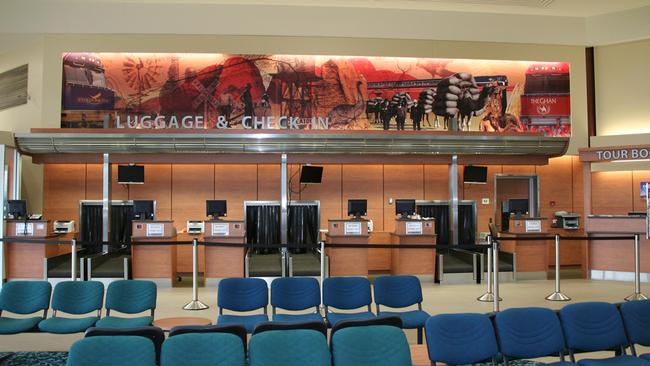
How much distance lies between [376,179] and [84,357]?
990cm

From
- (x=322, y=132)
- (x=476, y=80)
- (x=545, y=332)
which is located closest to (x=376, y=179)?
(x=322, y=132)

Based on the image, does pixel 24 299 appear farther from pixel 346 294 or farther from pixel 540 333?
pixel 540 333

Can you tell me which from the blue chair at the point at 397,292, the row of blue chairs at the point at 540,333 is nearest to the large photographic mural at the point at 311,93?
the blue chair at the point at 397,292

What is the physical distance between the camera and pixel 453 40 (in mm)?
12648

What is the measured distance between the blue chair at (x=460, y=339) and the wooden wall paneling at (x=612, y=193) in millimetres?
9885

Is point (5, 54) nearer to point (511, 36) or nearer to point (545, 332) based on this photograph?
point (511, 36)

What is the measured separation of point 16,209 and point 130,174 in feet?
7.54

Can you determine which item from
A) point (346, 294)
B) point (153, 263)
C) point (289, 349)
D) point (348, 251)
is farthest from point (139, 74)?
point (289, 349)

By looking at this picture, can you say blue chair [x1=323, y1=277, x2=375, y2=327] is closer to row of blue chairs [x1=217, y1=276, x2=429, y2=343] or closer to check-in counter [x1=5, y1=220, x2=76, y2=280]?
row of blue chairs [x1=217, y1=276, x2=429, y2=343]

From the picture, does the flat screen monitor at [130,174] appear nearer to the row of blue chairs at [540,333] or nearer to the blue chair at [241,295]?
the blue chair at [241,295]

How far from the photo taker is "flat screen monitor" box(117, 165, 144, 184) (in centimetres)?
1134

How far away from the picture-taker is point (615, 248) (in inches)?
414

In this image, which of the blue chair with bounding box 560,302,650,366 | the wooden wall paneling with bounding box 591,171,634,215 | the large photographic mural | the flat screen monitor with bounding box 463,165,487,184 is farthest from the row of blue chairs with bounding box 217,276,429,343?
the wooden wall paneling with bounding box 591,171,634,215

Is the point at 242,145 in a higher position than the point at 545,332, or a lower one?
higher
